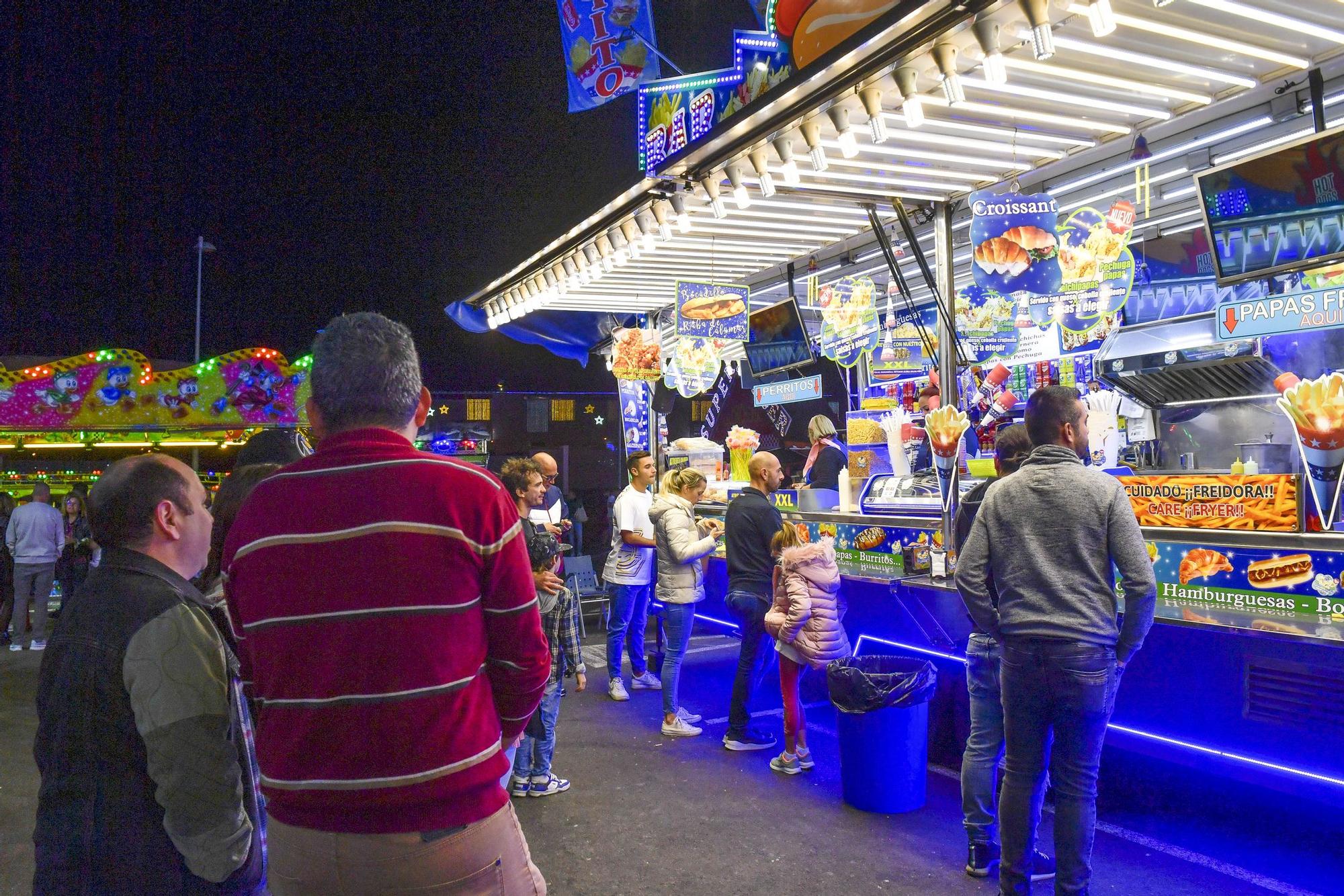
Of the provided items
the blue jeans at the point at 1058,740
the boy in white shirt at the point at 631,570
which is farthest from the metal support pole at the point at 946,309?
the blue jeans at the point at 1058,740

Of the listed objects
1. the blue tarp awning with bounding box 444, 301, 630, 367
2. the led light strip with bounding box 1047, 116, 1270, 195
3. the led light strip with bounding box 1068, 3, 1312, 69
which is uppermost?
the led light strip with bounding box 1047, 116, 1270, 195

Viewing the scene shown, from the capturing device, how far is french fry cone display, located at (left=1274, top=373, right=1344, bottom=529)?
4113 mm

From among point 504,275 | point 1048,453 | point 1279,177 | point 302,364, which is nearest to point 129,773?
point 1048,453

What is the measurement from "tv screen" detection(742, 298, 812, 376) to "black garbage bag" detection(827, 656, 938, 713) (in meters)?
4.37

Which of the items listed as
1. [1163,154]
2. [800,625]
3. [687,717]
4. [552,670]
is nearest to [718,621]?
[687,717]

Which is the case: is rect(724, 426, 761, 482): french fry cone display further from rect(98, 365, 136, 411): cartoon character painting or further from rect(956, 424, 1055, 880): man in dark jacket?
rect(98, 365, 136, 411): cartoon character painting

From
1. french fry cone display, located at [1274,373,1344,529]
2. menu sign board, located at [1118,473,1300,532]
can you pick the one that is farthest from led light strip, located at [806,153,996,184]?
french fry cone display, located at [1274,373,1344,529]

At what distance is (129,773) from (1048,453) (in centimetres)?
311

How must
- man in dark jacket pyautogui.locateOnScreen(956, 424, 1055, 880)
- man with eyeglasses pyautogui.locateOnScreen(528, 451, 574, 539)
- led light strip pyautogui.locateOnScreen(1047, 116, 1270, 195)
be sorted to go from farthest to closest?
led light strip pyautogui.locateOnScreen(1047, 116, 1270, 195) → man with eyeglasses pyautogui.locateOnScreen(528, 451, 574, 539) → man in dark jacket pyautogui.locateOnScreen(956, 424, 1055, 880)

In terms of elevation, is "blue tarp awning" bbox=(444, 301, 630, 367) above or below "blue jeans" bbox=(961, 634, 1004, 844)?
above

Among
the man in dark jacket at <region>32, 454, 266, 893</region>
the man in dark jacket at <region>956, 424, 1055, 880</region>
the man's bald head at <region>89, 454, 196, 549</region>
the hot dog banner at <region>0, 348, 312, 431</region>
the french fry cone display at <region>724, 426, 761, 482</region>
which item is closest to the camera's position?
the man in dark jacket at <region>32, 454, 266, 893</region>

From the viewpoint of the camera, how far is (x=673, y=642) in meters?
6.23

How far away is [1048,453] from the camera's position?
331 cm

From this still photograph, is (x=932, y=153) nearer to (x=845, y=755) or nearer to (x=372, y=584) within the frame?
(x=845, y=755)
